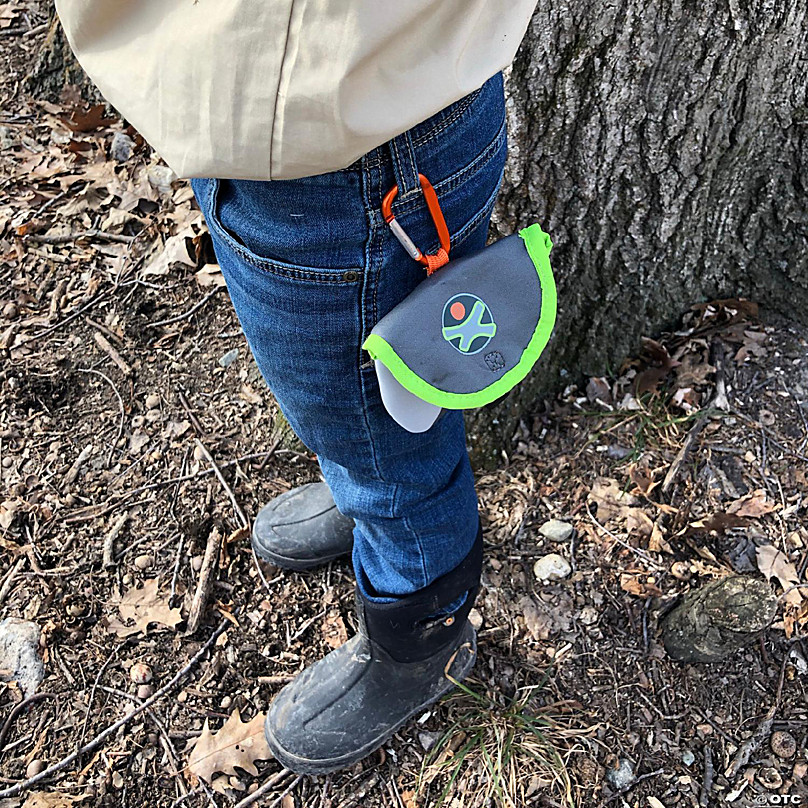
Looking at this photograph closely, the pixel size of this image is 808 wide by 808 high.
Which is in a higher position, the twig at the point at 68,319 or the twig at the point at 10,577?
the twig at the point at 68,319

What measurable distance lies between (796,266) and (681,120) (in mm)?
628

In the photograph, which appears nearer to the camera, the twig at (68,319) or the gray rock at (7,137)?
the twig at (68,319)

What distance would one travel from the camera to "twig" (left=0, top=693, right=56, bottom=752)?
1.90 m

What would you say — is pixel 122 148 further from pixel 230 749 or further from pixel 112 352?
pixel 230 749

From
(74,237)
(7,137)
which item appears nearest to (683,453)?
(74,237)

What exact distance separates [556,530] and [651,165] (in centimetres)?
102

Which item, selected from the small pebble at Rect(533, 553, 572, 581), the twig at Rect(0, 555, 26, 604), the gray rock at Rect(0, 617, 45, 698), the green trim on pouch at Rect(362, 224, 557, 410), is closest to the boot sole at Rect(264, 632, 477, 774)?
the small pebble at Rect(533, 553, 572, 581)

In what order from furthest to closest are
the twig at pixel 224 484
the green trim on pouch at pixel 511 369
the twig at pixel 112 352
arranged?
the twig at pixel 112 352 < the twig at pixel 224 484 < the green trim on pouch at pixel 511 369

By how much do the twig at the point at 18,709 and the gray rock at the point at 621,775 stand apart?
1.46 metres

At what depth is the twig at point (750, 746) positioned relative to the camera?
177cm

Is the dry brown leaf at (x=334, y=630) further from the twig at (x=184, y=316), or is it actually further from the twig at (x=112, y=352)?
the twig at (x=184, y=316)

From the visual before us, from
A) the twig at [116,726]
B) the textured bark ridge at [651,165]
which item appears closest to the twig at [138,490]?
the twig at [116,726]

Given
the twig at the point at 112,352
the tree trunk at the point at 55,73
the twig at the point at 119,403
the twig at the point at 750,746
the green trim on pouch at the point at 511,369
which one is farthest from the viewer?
the tree trunk at the point at 55,73

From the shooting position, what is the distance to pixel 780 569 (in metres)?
1.92
